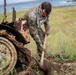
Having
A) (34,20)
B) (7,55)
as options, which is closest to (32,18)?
(34,20)

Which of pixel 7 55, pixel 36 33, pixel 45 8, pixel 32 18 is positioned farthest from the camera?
pixel 36 33

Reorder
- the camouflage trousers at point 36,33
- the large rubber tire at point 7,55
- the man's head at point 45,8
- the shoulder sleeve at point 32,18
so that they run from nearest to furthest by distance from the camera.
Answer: the large rubber tire at point 7,55 → the man's head at point 45,8 → the shoulder sleeve at point 32,18 → the camouflage trousers at point 36,33

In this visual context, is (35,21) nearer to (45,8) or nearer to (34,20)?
(34,20)

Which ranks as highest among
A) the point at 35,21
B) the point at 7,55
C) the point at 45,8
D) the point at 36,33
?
the point at 45,8

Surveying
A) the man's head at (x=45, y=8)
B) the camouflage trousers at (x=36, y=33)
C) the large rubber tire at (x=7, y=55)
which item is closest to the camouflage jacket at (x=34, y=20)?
the camouflage trousers at (x=36, y=33)

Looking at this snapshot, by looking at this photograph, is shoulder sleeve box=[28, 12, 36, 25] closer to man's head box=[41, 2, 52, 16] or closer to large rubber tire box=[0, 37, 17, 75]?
man's head box=[41, 2, 52, 16]

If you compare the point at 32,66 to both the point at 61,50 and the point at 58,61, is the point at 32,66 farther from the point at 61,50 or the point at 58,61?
the point at 61,50

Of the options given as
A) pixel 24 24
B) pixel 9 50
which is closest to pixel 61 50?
pixel 24 24

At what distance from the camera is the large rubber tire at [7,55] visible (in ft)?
33.4

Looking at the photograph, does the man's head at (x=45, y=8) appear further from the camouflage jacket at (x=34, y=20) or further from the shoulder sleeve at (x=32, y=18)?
the shoulder sleeve at (x=32, y=18)

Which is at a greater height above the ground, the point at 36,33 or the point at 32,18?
the point at 32,18

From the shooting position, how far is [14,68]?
10680 mm

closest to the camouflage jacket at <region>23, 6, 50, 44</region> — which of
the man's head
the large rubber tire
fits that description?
the man's head

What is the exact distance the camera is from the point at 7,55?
1027 cm
